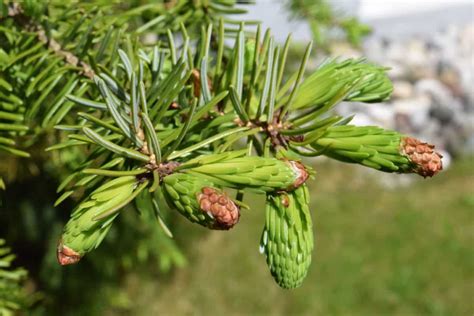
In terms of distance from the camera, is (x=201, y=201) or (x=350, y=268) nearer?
(x=201, y=201)

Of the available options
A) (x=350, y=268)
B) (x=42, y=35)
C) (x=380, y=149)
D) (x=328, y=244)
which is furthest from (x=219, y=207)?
(x=328, y=244)

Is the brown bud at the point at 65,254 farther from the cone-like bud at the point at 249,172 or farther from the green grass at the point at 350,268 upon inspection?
the green grass at the point at 350,268

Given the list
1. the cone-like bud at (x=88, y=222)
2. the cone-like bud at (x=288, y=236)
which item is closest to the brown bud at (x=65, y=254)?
the cone-like bud at (x=88, y=222)

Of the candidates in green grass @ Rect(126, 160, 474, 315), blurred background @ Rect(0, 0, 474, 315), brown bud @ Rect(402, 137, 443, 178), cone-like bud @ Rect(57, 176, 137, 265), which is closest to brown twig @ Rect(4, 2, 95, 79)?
cone-like bud @ Rect(57, 176, 137, 265)

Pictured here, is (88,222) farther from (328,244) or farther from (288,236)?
(328,244)

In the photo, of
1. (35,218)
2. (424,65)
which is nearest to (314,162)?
(424,65)

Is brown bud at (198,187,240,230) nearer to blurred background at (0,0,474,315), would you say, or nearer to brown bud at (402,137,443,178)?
brown bud at (402,137,443,178)
